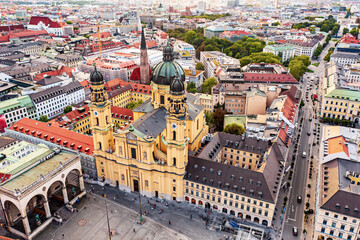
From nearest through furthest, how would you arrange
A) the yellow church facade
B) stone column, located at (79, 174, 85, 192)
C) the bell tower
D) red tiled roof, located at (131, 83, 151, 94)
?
the yellow church facade, the bell tower, stone column, located at (79, 174, 85, 192), red tiled roof, located at (131, 83, 151, 94)

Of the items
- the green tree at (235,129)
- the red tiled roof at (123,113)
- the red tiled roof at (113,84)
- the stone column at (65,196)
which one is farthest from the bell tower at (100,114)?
the red tiled roof at (113,84)

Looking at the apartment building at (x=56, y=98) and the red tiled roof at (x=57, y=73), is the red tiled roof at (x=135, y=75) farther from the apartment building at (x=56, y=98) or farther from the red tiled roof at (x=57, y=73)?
the red tiled roof at (x=57, y=73)

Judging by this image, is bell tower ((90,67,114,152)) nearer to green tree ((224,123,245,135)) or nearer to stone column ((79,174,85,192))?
stone column ((79,174,85,192))

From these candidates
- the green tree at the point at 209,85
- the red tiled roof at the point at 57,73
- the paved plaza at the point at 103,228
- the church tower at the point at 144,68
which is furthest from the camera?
the red tiled roof at the point at 57,73

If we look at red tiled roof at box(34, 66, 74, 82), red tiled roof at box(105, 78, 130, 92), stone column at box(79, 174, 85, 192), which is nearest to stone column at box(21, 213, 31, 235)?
stone column at box(79, 174, 85, 192)

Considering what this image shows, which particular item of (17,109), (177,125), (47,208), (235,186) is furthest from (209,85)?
(47,208)

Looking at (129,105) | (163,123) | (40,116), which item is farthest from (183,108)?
(40,116)

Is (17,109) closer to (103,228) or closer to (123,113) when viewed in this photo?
(123,113)
